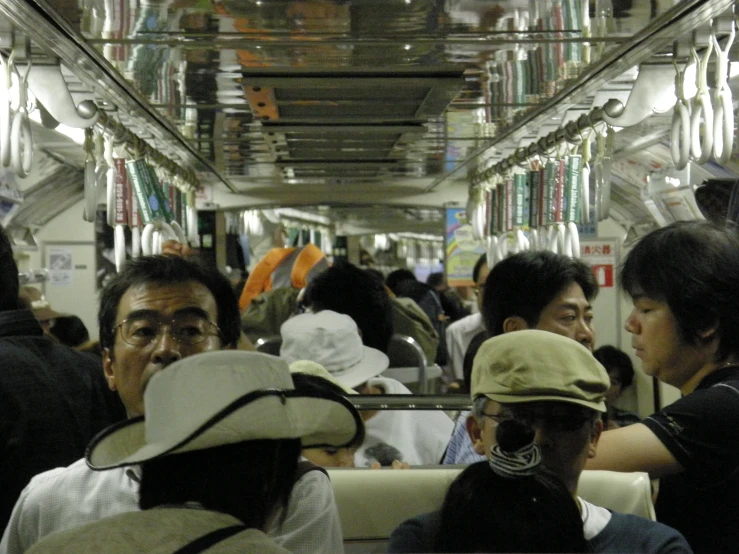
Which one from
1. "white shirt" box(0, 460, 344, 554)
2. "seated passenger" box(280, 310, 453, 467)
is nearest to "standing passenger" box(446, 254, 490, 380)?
"seated passenger" box(280, 310, 453, 467)

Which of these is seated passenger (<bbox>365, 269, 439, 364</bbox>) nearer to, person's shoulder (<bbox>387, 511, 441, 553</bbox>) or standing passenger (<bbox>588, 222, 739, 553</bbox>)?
standing passenger (<bbox>588, 222, 739, 553</bbox>)

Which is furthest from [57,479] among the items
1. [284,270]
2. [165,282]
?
[284,270]

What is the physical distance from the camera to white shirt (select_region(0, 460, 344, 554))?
194 cm

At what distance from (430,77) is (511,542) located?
8.75 feet

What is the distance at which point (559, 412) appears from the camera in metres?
1.81

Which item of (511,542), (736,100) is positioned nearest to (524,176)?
(736,100)

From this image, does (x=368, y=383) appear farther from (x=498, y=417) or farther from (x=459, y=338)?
(x=459, y=338)

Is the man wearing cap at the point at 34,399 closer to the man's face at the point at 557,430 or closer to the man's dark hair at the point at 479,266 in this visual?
the man's face at the point at 557,430

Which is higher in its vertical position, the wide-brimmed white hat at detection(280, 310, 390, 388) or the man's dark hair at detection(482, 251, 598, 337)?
the man's dark hair at detection(482, 251, 598, 337)

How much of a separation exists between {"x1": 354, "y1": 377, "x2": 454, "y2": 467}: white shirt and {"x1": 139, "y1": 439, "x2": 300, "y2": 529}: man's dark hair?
164 cm

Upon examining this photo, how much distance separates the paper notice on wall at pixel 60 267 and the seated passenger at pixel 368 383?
3.42 m

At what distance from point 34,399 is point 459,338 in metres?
3.77

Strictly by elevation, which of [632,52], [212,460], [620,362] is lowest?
[620,362]

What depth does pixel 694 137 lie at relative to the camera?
3.34 meters
